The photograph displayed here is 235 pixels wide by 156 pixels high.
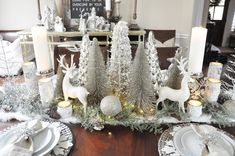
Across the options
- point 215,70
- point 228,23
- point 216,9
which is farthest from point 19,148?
point 228,23

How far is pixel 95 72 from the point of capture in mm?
1014

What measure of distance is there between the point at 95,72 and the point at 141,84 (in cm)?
22

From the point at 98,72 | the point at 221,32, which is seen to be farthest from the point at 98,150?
the point at 221,32

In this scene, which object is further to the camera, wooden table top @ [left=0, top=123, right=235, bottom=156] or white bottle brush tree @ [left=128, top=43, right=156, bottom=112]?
white bottle brush tree @ [left=128, top=43, right=156, bottom=112]

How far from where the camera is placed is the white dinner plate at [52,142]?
0.76m

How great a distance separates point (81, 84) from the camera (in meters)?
1.09

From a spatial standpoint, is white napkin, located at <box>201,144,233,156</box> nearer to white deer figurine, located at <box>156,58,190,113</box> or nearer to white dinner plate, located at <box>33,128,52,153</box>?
white deer figurine, located at <box>156,58,190,113</box>

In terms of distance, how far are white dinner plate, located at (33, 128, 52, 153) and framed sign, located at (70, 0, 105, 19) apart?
9.14 feet

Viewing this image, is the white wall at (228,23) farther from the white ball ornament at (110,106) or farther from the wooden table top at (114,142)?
the white ball ornament at (110,106)

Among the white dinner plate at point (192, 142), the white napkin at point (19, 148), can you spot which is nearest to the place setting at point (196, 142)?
the white dinner plate at point (192, 142)

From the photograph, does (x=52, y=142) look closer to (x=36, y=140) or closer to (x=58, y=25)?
(x=36, y=140)

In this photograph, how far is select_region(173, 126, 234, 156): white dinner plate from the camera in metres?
0.77

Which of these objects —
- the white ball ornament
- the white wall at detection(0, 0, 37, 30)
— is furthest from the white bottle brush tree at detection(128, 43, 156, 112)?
the white wall at detection(0, 0, 37, 30)

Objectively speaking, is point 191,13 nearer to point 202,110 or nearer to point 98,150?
point 202,110
